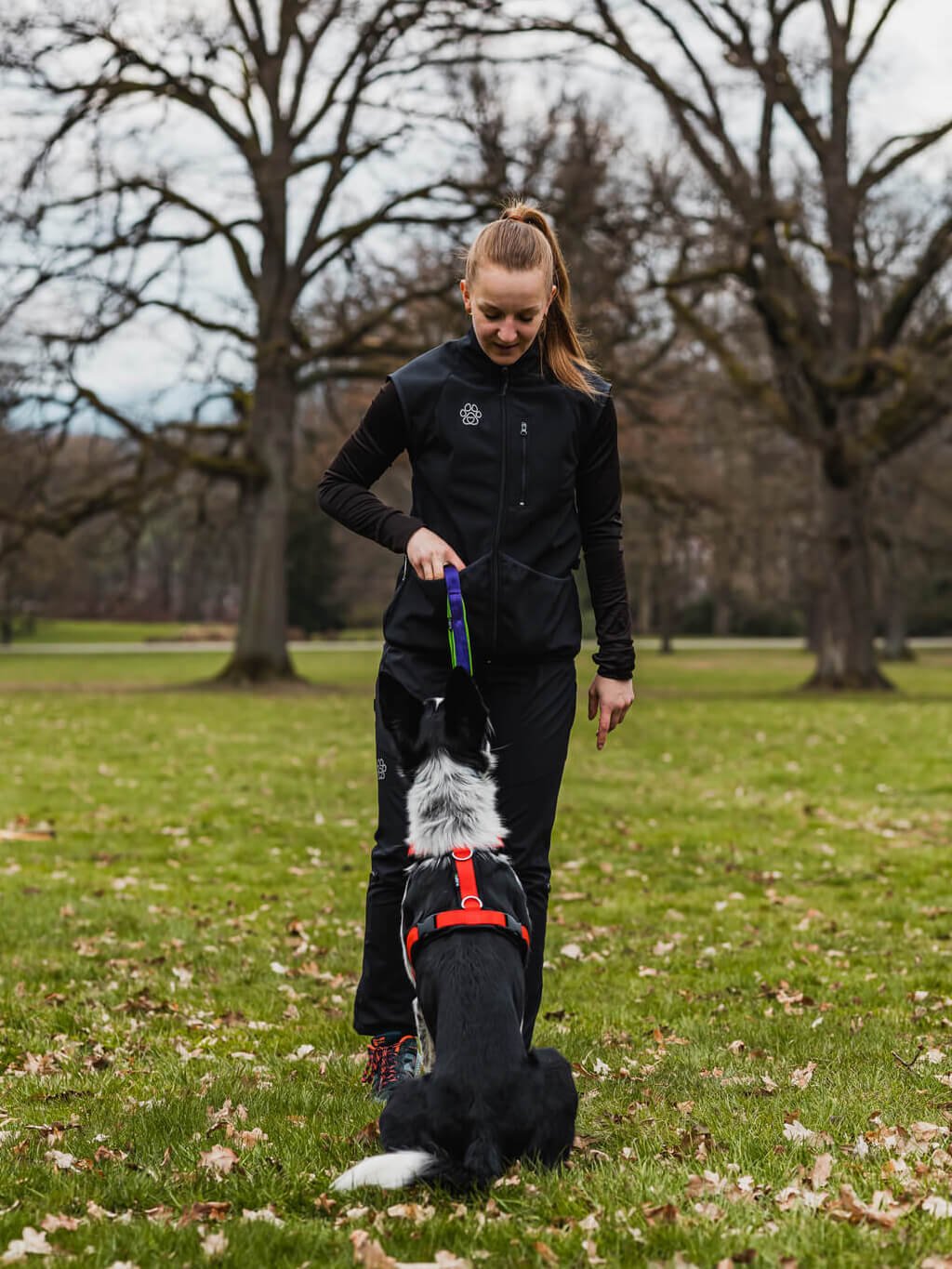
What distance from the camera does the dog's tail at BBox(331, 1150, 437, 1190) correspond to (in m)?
3.24

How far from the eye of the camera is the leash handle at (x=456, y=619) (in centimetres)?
372

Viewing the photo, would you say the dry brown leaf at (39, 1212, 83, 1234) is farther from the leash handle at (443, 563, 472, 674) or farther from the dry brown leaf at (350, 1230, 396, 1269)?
the leash handle at (443, 563, 472, 674)

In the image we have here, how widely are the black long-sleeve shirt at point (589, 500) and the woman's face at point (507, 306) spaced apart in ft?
1.12

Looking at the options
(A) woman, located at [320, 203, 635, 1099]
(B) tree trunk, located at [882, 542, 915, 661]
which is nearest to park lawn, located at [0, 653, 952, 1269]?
(A) woman, located at [320, 203, 635, 1099]

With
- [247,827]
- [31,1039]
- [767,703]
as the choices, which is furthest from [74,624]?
[31,1039]

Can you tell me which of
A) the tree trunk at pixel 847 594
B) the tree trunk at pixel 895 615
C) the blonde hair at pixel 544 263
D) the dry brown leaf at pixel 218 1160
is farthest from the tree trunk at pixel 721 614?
the dry brown leaf at pixel 218 1160

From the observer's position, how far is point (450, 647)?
386cm

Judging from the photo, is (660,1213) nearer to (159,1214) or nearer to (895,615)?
(159,1214)

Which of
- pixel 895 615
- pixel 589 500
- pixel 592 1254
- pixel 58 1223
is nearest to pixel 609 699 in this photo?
pixel 589 500

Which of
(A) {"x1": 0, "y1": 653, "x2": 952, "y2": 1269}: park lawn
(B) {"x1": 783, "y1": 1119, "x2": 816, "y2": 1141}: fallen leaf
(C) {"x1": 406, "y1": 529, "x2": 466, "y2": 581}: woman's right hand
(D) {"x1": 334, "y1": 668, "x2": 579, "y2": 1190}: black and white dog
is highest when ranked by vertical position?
(C) {"x1": 406, "y1": 529, "x2": 466, "y2": 581}: woman's right hand

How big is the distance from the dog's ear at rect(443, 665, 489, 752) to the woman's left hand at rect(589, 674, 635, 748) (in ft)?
1.72

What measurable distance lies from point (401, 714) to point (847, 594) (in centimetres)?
2415

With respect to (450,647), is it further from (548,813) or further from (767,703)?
(767,703)

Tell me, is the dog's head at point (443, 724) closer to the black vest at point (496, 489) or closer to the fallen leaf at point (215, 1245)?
the black vest at point (496, 489)
